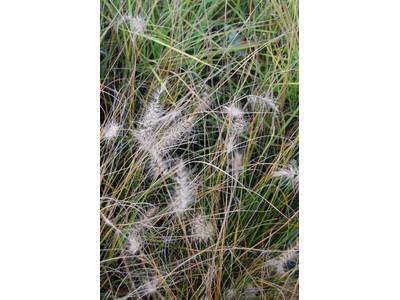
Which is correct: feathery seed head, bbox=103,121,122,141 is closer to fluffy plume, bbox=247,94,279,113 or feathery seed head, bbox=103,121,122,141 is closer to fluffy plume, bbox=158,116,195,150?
fluffy plume, bbox=158,116,195,150

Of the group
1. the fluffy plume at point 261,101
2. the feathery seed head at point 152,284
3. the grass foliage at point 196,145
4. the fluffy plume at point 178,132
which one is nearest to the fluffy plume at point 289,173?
the grass foliage at point 196,145

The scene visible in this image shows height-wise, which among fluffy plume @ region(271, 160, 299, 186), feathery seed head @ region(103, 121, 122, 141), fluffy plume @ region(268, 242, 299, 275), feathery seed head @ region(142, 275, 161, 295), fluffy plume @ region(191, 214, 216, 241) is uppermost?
feathery seed head @ region(103, 121, 122, 141)

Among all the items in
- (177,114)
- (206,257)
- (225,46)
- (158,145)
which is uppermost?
(225,46)

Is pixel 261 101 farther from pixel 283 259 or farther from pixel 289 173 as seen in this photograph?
pixel 283 259

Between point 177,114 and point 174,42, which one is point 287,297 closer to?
point 177,114

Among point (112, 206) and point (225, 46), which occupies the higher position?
point (225, 46)

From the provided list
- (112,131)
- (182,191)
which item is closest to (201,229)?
(182,191)

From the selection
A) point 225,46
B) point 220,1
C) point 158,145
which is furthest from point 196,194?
point 220,1

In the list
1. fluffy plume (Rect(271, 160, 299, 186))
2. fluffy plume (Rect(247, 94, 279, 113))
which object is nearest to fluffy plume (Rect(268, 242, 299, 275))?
fluffy plume (Rect(271, 160, 299, 186))
